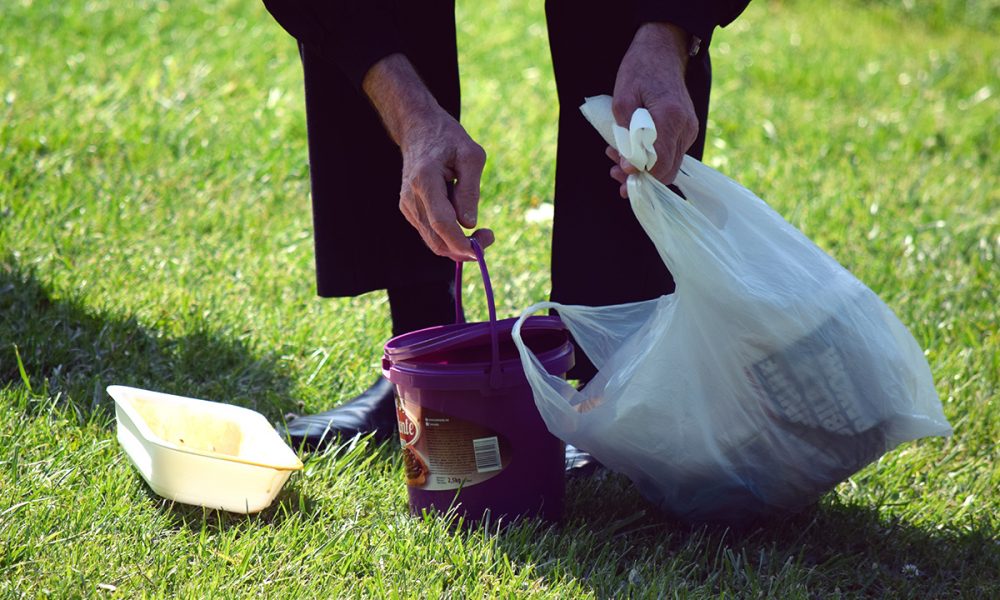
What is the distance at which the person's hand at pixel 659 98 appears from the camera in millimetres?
1529

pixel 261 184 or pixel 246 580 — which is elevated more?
pixel 261 184

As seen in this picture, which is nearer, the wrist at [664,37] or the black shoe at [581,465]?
the wrist at [664,37]

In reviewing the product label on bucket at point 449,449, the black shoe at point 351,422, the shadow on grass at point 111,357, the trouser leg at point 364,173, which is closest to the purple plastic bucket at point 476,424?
the product label on bucket at point 449,449

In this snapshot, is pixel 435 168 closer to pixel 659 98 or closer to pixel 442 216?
pixel 442 216

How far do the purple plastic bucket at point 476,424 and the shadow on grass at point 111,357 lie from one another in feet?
1.76

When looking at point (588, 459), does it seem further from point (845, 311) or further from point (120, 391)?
point (120, 391)

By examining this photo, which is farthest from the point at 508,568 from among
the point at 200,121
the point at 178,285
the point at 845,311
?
the point at 200,121

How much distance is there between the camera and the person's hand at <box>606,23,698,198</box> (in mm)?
1529

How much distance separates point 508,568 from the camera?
61.3 inches

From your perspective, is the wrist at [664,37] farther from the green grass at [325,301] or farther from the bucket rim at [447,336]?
the green grass at [325,301]

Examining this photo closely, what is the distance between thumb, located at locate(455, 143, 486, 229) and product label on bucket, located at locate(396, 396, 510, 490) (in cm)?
30

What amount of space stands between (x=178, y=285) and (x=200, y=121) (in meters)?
1.10

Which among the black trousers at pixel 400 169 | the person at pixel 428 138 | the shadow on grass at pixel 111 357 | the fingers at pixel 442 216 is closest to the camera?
the fingers at pixel 442 216

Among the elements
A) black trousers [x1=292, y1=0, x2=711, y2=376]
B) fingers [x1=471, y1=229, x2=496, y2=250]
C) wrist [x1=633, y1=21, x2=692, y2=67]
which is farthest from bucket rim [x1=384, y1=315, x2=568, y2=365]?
wrist [x1=633, y1=21, x2=692, y2=67]
